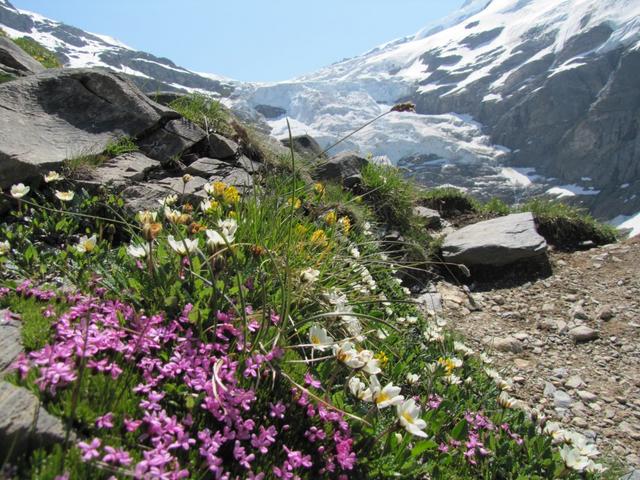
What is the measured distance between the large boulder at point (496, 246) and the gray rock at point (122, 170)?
4.56 metres

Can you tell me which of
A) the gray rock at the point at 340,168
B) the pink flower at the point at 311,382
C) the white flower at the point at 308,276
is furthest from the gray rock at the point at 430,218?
the pink flower at the point at 311,382

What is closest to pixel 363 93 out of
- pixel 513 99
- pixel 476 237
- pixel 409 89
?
pixel 409 89

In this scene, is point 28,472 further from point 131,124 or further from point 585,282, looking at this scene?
point 585,282

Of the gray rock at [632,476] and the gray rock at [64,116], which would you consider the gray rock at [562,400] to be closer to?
the gray rock at [632,476]

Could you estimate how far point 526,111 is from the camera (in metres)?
142

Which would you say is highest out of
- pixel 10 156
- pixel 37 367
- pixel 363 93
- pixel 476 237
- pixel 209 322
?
pixel 363 93

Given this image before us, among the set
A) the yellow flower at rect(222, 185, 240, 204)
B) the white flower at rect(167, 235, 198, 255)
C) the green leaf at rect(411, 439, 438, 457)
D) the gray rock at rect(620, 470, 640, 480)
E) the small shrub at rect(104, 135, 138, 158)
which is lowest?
the gray rock at rect(620, 470, 640, 480)

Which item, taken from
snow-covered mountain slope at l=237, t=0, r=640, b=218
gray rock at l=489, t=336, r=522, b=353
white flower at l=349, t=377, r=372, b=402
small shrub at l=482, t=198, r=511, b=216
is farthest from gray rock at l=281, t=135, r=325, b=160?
snow-covered mountain slope at l=237, t=0, r=640, b=218

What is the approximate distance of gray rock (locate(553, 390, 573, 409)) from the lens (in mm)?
3725

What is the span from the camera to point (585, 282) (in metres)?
6.25

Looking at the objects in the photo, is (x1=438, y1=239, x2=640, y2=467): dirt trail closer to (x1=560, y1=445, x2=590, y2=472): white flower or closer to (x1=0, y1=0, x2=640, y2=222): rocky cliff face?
(x1=560, y1=445, x2=590, y2=472): white flower

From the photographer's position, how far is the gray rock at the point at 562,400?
3725 mm

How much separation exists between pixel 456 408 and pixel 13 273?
2897 millimetres

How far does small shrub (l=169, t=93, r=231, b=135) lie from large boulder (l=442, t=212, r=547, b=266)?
13.3ft
